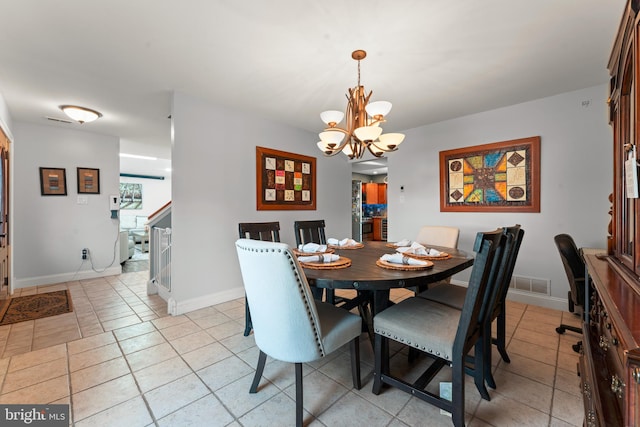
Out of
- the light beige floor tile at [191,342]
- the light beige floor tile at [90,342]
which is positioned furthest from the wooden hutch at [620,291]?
the light beige floor tile at [90,342]

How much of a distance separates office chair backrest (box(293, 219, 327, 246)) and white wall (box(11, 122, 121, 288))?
11.7ft

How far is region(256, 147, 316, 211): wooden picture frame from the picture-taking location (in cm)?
354

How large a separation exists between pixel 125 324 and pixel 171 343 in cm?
75

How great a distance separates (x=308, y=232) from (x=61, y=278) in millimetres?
3962

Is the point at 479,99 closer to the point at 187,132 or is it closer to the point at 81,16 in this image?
the point at 187,132

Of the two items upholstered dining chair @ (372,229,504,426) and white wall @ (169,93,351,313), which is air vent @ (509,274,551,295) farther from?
white wall @ (169,93,351,313)

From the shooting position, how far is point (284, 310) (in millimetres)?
1289

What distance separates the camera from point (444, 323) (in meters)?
Result: 1.44

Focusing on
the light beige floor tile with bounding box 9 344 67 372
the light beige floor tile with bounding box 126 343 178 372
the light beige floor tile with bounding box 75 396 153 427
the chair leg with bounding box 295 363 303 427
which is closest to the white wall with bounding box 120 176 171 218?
the light beige floor tile with bounding box 9 344 67 372

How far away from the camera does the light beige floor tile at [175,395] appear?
1.48 metres

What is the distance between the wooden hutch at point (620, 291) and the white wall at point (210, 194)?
121 inches

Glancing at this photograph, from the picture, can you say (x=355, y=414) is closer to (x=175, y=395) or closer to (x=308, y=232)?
(x=175, y=395)

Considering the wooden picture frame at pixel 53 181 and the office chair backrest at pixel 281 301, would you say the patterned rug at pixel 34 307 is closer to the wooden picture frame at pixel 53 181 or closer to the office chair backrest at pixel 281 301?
A: the wooden picture frame at pixel 53 181

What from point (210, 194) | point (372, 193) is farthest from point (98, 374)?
point (372, 193)
